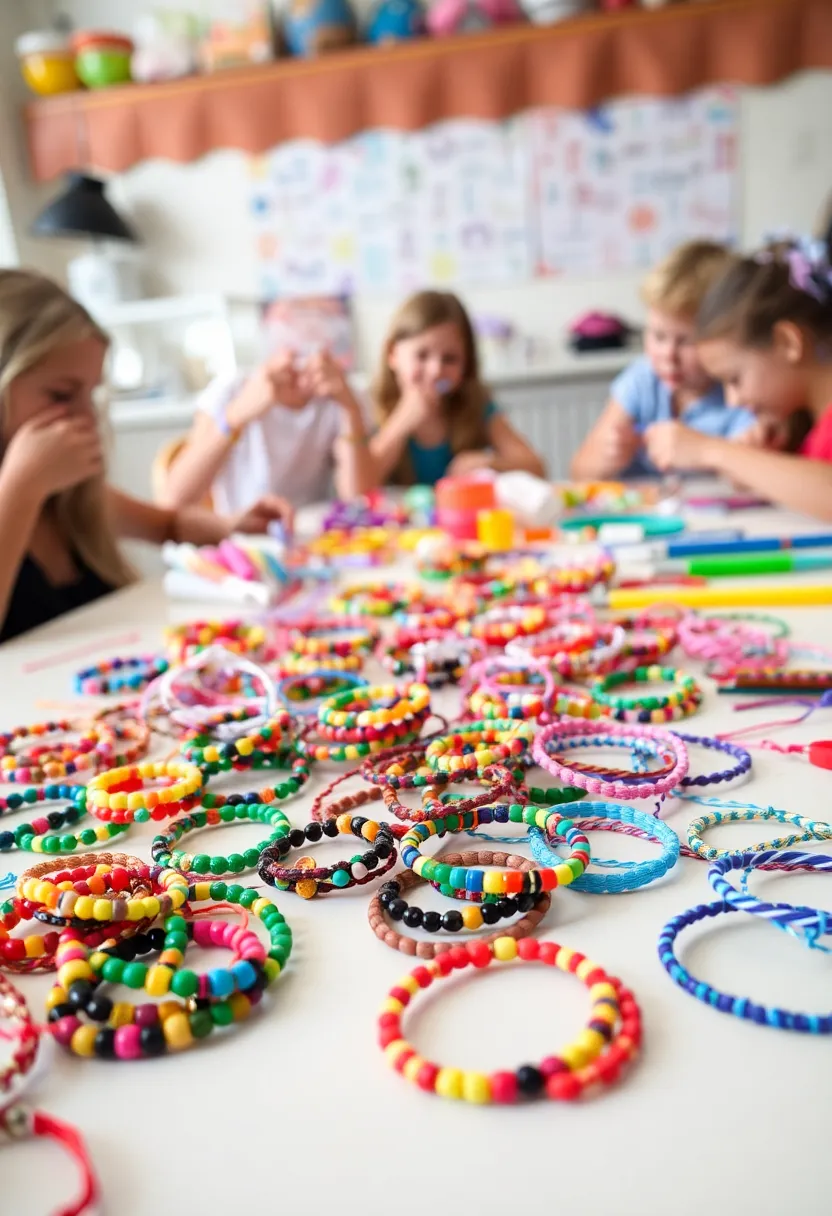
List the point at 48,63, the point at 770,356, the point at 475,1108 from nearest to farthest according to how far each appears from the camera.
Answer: the point at 475,1108, the point at 770,356, the point at 48,63

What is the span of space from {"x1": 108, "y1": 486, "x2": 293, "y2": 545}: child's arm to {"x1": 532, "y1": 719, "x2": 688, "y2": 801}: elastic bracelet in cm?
81

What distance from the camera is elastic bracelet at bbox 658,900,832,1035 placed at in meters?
0.30

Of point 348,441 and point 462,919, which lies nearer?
point 462,919

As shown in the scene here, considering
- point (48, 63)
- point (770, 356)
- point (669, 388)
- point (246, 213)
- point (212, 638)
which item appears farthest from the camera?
point (246, 213)

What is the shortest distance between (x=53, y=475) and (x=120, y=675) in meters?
0.33

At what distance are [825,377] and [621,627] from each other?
741 mm

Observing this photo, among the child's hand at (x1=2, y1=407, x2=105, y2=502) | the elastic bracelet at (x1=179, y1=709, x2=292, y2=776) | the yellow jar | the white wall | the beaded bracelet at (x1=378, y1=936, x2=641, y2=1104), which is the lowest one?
the elastic bracelet at (x1=179, y1=709, x2=292, y2=776)

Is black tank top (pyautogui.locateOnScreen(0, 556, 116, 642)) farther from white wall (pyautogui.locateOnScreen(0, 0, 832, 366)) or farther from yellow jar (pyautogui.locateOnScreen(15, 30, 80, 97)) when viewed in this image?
yellow jar (pyautogui.locateOnScreen(15, 30, 80, 97))

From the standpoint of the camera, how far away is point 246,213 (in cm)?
286

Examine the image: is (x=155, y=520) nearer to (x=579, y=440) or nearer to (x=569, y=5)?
(x=579, y=440)

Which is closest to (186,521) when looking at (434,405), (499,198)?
(434,405)

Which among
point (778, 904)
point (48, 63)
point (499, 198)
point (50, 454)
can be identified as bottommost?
point (778, 904)

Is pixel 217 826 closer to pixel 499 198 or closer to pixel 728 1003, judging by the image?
pixel 728 1003

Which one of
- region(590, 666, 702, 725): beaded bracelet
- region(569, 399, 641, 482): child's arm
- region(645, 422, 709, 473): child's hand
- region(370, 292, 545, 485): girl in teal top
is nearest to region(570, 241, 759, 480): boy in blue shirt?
region(569, 399, 641, 482): child's arm
